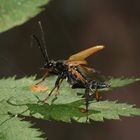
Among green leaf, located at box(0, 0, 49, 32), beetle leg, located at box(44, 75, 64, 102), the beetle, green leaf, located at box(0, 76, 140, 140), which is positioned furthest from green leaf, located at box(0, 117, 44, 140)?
green leaf, located at box(0, 0, 49, 32)

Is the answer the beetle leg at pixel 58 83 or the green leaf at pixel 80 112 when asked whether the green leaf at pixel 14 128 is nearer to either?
the green leaf at pixel 80 112

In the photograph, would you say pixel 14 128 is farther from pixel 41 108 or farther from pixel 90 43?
pixel 90 43

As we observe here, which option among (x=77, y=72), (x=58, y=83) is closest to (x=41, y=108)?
(x=58, y=83)

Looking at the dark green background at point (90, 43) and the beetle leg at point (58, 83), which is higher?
the beetle leg at point (58, 83)

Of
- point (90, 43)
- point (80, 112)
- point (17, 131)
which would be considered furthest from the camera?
point (90, 43)

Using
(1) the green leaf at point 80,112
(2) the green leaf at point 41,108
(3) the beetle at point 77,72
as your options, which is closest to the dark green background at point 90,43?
(3) the beetle at point 77,72

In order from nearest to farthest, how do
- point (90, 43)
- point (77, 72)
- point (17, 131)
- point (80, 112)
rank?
point (17, 131)
point (80, 112)
point (77, 72)
point (90, 43)

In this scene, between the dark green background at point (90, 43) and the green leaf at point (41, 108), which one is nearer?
the green leaf at point (41, 108)

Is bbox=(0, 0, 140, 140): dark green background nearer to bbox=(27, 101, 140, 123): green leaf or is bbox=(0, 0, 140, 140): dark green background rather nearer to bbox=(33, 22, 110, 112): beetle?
bbox=(33, 22, 110, 112): beetle
